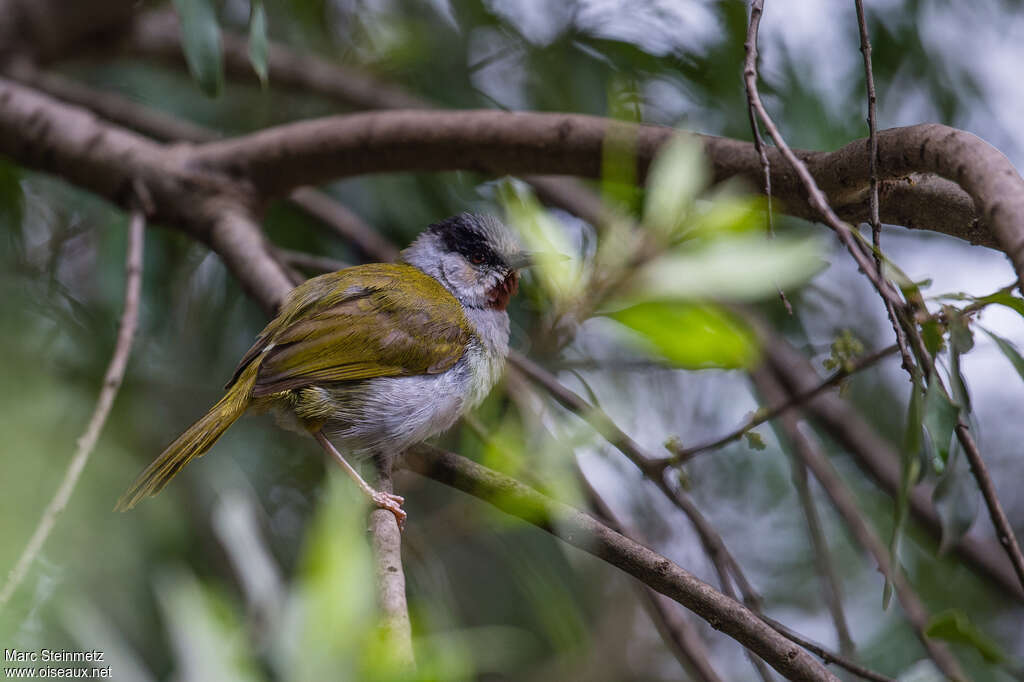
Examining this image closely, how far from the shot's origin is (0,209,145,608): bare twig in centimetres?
200

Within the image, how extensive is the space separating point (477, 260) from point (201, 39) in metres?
1.35

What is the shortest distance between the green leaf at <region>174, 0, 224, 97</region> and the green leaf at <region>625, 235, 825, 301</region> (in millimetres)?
1413

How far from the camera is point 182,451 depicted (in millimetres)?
2734

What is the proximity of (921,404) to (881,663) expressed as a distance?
159cm

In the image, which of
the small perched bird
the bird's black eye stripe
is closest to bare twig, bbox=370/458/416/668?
the small perched bird

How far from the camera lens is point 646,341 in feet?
8.30

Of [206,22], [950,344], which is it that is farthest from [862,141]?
[206,22]

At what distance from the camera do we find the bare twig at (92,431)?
6.56ft

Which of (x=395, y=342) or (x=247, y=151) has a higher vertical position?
(x=247, y=151)

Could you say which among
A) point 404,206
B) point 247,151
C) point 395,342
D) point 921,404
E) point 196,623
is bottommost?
point 196,623

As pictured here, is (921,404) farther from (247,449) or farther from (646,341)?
(247,449)

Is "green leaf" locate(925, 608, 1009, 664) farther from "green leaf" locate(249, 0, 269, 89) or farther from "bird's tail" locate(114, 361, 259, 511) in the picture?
"green leaf" locate(249, 0, 269, 89)

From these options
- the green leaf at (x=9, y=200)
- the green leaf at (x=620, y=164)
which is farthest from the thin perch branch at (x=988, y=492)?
the green leaf at (x=9, y=200)

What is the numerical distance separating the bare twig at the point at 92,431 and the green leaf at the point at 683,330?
1386 millimetres
